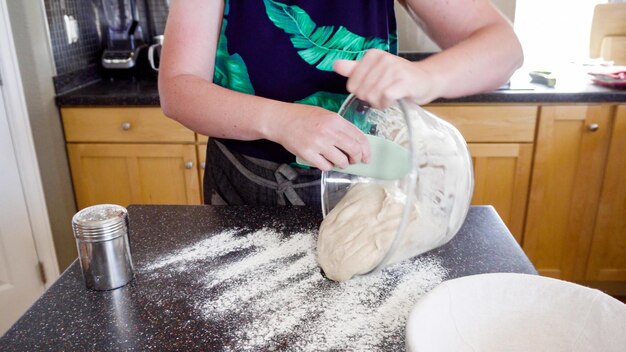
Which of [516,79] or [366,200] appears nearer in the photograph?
[366,200]

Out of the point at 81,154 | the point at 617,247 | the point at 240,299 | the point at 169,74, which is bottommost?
the point at 617,247

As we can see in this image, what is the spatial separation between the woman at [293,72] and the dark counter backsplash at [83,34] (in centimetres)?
97

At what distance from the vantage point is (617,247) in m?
1.75

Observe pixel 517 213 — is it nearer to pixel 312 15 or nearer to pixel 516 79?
pixel 516 79

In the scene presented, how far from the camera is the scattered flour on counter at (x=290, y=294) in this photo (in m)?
0.57

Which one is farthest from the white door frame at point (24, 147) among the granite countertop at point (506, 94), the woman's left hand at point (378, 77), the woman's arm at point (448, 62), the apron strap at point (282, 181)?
the woman's left hand at point (378, 77)

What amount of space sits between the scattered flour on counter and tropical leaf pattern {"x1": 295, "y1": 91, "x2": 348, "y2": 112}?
246mm

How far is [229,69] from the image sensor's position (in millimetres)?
912

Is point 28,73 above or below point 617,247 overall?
above

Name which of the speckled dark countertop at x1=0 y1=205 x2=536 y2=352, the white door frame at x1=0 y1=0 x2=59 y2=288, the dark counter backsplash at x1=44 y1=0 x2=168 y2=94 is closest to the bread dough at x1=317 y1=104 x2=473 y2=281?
the speckled dark countertop at x1=0 y1=205 x2=536 y2=352

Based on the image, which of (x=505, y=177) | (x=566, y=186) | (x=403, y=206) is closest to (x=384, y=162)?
(x=403, y=206)

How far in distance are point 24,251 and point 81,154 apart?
1.17 feet

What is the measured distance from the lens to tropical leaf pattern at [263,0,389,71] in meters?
0.86

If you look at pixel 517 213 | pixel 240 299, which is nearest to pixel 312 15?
pixel 240 299
